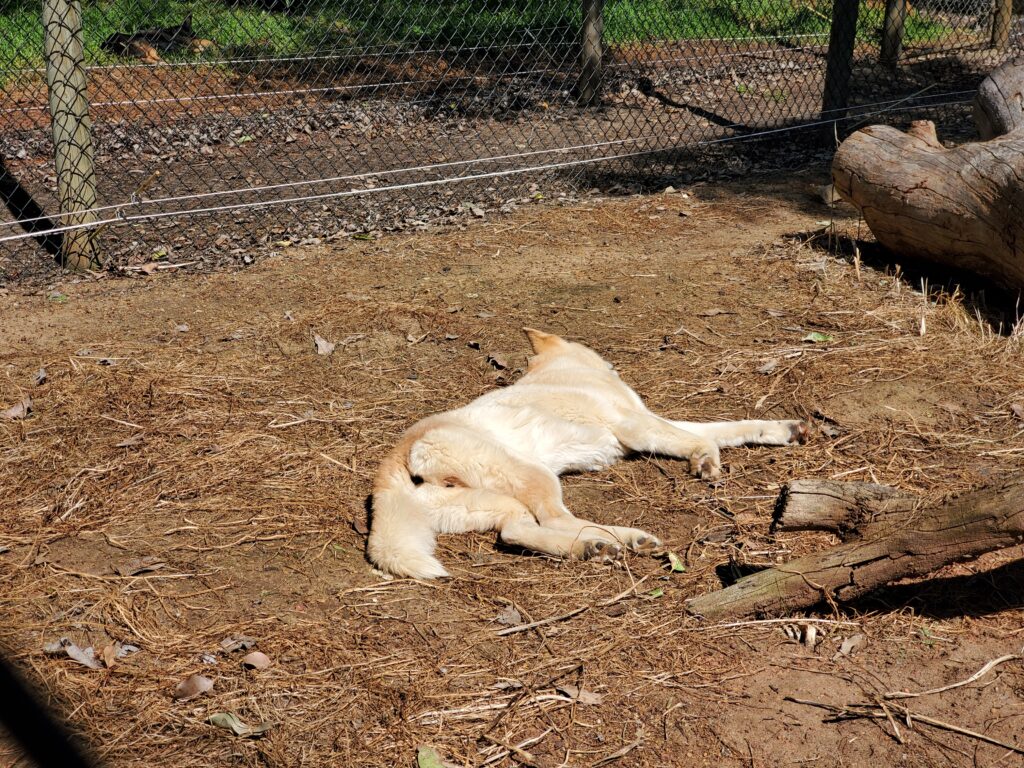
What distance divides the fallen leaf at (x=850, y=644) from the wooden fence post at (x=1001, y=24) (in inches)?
413

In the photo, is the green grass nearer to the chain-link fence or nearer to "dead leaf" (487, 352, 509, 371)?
the chain-link fence

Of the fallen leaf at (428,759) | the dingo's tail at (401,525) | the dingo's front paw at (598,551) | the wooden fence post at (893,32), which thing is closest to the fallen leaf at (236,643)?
the dingo's tail at (401,525)

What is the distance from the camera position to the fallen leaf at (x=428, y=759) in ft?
8.39

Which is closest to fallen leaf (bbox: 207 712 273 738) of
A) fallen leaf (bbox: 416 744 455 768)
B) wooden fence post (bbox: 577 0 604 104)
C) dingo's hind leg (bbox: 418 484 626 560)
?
fallen leaf (bbox: 416 744 455 768)

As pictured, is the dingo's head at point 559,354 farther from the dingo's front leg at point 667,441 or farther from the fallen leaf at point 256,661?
the fallen leaf at point 256,661

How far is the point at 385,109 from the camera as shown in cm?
933

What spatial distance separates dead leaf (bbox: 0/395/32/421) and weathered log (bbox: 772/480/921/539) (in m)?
3.53

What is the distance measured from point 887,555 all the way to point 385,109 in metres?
7.52

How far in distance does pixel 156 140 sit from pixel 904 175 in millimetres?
6237

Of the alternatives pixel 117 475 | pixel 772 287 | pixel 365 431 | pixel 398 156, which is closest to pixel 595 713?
pixel 365 431

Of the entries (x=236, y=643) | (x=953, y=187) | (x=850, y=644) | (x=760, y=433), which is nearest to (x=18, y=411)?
(x=236, y=643)

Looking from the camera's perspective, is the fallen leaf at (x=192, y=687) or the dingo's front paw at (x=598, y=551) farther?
the dingo's front paw at (x=598, y=551)

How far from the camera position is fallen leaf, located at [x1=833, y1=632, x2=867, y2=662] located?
294 cm

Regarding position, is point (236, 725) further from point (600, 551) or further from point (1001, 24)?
point (1001, 24)
